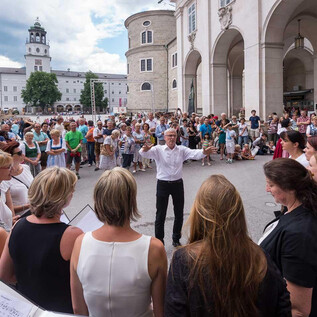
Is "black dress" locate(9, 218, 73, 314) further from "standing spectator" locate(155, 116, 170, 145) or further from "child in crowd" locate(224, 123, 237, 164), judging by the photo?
"child in crowd" locate(224, 123, 237, 164)

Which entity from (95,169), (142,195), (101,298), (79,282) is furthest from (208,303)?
(95,169)

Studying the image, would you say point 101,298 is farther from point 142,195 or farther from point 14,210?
point 142,195

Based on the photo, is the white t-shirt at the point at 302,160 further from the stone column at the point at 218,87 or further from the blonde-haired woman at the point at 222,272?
the stone column at the point at 218,87

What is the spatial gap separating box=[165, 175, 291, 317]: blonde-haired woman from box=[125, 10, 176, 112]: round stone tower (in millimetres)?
47835

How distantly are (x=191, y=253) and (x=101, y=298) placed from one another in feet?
2.51

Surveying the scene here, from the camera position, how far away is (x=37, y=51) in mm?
112688

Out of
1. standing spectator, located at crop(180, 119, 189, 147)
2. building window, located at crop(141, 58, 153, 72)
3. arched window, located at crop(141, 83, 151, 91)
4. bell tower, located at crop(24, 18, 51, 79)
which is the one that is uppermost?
bell tower, located at crop(24, 18, 51, 79)

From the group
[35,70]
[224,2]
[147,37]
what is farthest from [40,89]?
[224,2]

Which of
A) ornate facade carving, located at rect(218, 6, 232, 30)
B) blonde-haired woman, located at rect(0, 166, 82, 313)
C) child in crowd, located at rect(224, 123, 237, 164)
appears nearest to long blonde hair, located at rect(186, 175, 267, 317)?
blonde-haired woman, located at rect(0, 166, 82, 313)

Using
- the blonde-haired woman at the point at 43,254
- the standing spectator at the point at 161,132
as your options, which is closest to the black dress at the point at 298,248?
the blonde-haired woman at the point at 43,254

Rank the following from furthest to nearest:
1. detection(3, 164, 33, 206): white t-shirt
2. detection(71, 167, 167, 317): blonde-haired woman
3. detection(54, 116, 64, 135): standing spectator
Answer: detection(54, 116, 64, 135): standing spectator, detection(3, 164, 33, 206): white t-shirt, detection(71, 167, 167, 317): blonde-haired woman

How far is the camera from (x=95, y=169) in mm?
12781

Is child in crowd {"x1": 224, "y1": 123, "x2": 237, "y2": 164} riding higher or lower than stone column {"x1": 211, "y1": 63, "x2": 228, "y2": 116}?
lower

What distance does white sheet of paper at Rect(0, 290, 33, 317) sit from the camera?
1.51 meters
